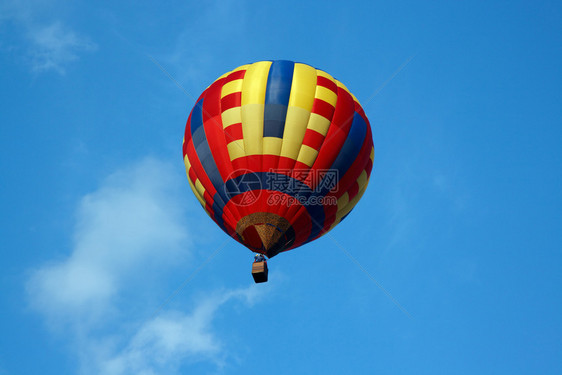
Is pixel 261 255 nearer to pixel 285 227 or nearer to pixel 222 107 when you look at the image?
pixel 285 227

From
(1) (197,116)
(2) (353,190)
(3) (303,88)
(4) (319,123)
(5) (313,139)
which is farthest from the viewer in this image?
(1) (197,116)

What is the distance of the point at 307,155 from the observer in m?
15.2

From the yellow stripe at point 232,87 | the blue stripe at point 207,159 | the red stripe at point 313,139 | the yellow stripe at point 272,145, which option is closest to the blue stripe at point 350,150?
the red stripe at point 313,139

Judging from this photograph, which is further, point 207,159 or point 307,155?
point 207,159

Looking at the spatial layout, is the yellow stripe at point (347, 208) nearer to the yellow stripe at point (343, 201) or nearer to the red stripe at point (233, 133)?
the yellow stripe at point (343, 201)

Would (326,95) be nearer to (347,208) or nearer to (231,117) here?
(231,117)

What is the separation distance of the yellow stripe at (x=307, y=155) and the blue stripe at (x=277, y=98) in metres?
0.68

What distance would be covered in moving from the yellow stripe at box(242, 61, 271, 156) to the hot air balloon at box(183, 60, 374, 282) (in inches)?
1.0

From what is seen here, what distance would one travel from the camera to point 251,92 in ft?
52.7

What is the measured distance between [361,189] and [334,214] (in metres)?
1.19

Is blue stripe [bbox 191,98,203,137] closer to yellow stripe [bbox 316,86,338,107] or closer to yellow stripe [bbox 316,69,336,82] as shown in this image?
yellow stripe [bbox 316,86,338,107]

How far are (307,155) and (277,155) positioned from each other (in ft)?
2.50

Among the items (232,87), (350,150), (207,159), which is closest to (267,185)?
(207,159)

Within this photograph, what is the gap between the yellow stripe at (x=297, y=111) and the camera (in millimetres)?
15250
